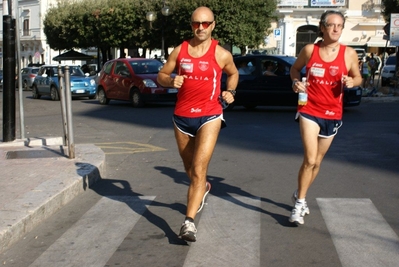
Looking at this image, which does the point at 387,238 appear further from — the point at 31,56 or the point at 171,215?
the point at 31,56

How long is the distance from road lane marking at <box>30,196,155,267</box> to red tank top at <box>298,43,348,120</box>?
198 cm

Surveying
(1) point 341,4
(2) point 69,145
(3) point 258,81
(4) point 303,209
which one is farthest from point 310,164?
(1) point 341,4

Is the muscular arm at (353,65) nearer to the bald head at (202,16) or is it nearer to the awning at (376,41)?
the bald head at (202,16)

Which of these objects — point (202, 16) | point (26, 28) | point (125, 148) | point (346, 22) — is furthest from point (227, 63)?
point (26, 28)

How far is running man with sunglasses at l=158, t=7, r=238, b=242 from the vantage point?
5688mm

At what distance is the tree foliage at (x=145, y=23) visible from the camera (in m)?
43.3

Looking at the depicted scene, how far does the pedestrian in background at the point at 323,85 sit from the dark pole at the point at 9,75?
6.29 meters

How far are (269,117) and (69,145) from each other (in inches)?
335

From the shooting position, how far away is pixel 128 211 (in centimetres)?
681

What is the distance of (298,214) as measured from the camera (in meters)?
6.05

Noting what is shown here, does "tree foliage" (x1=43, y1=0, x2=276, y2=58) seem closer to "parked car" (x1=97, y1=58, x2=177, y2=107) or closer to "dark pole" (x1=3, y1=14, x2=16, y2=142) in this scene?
"parked car" (x1=97, y1=58, x2=177, y2=107)

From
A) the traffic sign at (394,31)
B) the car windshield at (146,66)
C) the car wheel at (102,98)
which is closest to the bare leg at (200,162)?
the car windshield at (146,66)

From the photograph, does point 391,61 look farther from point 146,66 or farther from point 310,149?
point 310,149

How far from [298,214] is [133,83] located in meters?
16.3
